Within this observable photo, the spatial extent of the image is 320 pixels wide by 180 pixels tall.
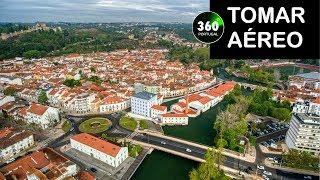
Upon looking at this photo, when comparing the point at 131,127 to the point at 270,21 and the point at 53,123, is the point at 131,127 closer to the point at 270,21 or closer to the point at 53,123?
the point at 53,123

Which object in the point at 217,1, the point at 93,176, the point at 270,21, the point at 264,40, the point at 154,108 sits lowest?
the point at 93,176

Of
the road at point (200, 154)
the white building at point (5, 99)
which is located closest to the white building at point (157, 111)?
the road at point (200, 154)

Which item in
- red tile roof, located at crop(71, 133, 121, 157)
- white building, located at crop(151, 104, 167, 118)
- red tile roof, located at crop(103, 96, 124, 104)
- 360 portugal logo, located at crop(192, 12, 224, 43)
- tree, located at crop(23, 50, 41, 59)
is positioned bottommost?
red tile roof, located at crop(71, 133, 121, 157)

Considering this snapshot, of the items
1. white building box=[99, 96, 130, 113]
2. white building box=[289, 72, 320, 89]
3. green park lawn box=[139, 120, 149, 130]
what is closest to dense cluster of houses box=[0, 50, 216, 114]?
white building box=[99, 96, 130, 113]

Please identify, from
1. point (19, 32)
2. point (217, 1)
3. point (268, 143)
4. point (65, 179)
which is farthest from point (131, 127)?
point (19, 32)

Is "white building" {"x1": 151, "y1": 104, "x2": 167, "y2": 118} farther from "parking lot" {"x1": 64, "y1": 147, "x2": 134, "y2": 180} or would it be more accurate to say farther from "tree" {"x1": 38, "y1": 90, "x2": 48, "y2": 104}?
"tree" {"x1": 38, "y1": 90, "x2": 48, "y2": 104}

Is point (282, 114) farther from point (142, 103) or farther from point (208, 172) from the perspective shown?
point (208, 172)
